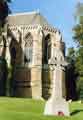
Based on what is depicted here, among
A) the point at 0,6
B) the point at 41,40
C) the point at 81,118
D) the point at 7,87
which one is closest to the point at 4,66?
the point at 7,87

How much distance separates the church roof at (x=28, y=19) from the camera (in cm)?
7456

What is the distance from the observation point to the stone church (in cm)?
7019

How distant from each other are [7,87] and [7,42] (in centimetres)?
709

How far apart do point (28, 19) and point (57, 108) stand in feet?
145

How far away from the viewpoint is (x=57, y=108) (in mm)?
32625

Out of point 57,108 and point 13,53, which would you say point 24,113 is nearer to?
point 57,108

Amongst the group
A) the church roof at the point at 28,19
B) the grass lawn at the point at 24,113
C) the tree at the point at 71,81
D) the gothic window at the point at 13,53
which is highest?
the church roof at the point at 28,19

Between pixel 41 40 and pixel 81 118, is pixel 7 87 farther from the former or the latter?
pixel 81 118

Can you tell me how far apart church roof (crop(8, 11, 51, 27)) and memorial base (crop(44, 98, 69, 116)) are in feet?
138

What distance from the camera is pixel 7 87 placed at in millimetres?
67188

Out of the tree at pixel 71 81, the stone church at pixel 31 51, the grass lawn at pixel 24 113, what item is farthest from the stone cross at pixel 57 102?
the tree at pixel 71 81

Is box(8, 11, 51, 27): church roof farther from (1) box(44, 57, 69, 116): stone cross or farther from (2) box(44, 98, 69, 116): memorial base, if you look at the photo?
(2) box(44, 98, 69, 116): memorial base

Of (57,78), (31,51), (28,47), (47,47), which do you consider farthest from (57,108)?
(47,47)

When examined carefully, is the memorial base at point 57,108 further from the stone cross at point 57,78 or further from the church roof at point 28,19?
the church roof at point 28,19
